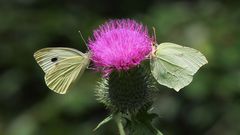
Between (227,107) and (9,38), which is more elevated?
(9,38)

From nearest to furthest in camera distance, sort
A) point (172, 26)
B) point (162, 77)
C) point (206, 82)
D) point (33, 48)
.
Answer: point (162, 77), point (206, 82), point (172, 26), point (33, 48)

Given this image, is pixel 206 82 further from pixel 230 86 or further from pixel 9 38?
pixel 9 38

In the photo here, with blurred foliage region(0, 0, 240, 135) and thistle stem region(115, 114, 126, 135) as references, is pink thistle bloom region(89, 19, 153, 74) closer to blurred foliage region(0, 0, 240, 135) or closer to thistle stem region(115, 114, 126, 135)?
thistle stem region(115, 114, 126, 135)

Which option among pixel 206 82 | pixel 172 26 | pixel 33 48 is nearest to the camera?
pixel 206 82

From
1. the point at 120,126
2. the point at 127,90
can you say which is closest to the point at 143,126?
the point at 120,126

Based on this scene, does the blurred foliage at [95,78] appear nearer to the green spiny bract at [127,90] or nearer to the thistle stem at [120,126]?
the green spiny bract at [127,90]

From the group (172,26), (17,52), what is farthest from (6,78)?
(172,26)

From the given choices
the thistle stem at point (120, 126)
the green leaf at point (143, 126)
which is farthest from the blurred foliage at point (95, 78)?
the green leaf at point (143, 126)

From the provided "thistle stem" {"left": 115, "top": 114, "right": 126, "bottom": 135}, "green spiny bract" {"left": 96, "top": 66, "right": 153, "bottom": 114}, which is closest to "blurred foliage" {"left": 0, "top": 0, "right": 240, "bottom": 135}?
"green spiny bract" {"left": 96, "top": 66, "right": 153, "bottom": 114}

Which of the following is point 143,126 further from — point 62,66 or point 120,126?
point 62,66
